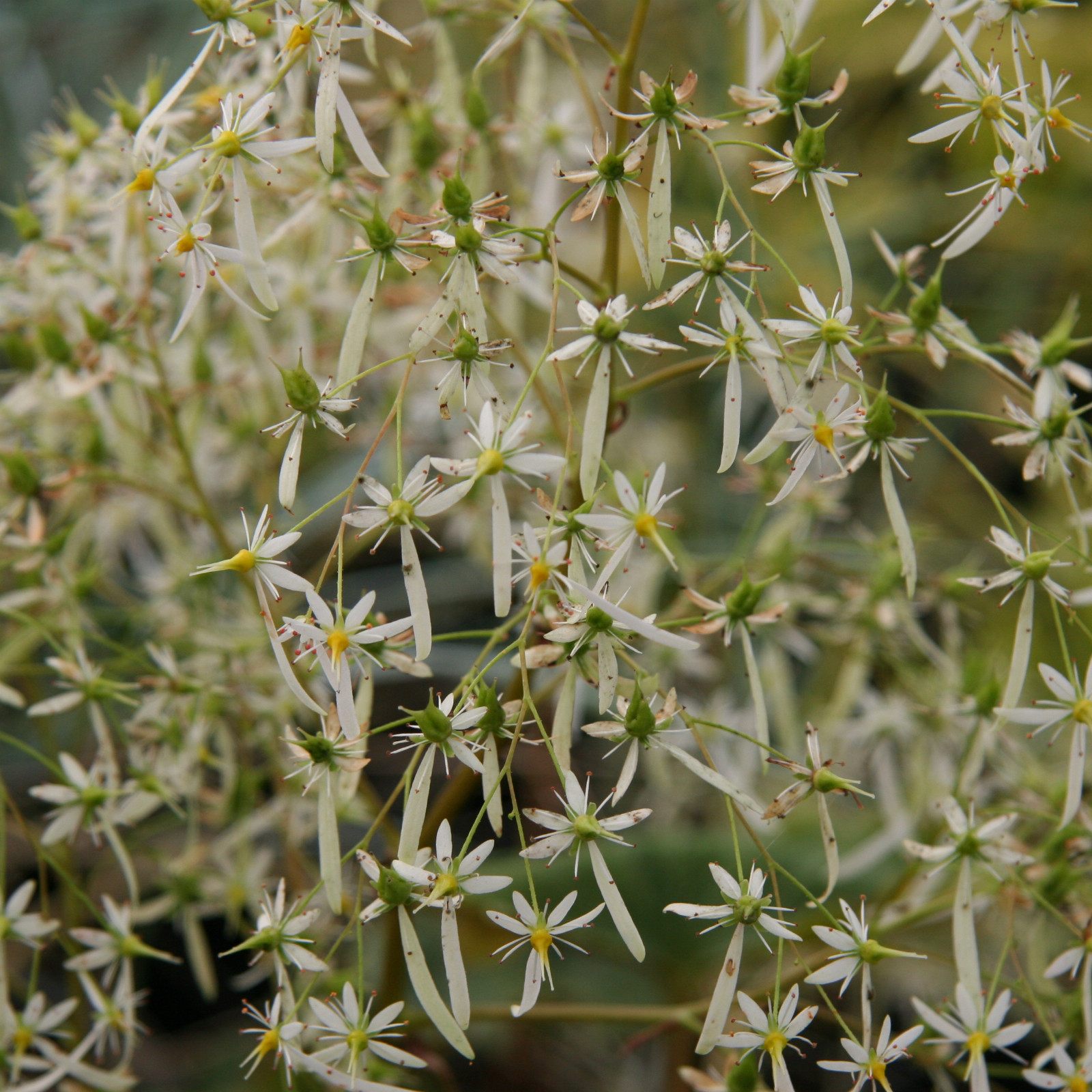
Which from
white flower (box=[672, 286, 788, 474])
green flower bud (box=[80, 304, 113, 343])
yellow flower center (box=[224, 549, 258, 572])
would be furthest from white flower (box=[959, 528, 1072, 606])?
green flower bud (box=[80, 304, 113, 343])

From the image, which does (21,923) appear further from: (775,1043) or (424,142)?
(424,142)

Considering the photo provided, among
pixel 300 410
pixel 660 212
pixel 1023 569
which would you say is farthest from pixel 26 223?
pixel 1023 569

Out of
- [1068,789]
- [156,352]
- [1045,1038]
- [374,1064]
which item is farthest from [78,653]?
[1045,1038]

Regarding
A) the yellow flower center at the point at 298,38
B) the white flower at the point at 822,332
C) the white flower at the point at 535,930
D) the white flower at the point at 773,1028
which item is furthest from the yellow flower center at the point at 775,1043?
the yellow flower center at the point at 298,38

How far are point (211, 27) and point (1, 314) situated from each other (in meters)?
0.38

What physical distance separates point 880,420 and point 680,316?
2.71ft

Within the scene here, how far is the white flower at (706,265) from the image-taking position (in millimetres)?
460

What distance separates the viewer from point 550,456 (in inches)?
16.2

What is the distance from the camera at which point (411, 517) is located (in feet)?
1.44

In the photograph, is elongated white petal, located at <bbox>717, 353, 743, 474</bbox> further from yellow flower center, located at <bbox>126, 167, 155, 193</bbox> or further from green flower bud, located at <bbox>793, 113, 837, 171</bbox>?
yellow flower center, located at <bbox>126, 167, 155, 193</bbox>

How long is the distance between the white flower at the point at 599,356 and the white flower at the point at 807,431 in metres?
0.07

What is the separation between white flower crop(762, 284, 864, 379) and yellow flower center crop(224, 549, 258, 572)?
0.26m

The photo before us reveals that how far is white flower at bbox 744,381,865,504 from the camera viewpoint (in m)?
0.45

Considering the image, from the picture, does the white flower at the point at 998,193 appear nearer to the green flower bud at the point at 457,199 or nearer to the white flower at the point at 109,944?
the green flower bud at the point at 457,199
